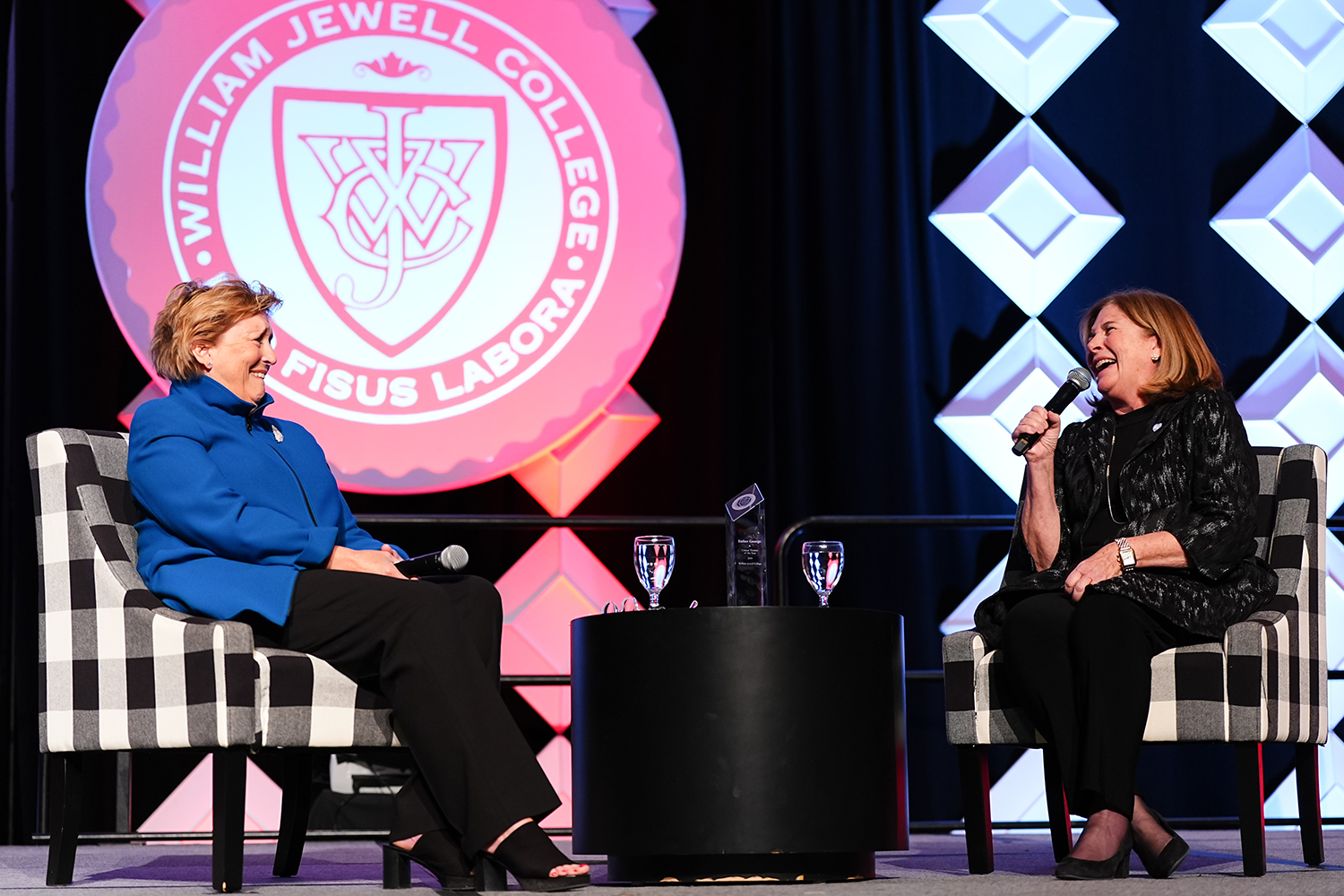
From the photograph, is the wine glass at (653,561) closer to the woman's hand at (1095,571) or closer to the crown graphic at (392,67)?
the woman's hand at (1095,571)

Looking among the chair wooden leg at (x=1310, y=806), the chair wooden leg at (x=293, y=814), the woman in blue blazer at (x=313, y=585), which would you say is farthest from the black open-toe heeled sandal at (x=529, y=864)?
the chair wooden leg at (x=1310, y=806)

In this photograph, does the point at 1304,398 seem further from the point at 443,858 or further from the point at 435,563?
the point at 443,858

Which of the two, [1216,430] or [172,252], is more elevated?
[172,252]

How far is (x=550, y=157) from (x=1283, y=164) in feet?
6.17

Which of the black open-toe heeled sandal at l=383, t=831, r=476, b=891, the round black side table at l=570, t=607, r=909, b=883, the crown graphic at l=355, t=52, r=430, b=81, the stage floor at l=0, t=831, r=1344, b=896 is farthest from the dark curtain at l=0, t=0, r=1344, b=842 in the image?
the black open-toe heeled sandal at l=383, t=831, r=476, b=891

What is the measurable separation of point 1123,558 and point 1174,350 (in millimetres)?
409

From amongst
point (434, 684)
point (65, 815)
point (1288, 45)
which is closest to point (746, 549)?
point (434, 684)

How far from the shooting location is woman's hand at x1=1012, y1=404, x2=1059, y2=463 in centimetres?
227

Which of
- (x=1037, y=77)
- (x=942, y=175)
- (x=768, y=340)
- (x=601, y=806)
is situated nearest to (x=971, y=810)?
(x=601, y=806)

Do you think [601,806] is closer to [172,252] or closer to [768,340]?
[768,340]

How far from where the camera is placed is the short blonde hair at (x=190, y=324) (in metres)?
2.20

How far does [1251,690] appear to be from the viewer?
2.11m

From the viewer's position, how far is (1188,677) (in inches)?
82.9

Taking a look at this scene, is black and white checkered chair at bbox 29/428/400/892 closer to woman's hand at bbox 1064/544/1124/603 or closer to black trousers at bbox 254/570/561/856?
black trousers at bbox 254/570/561/856
